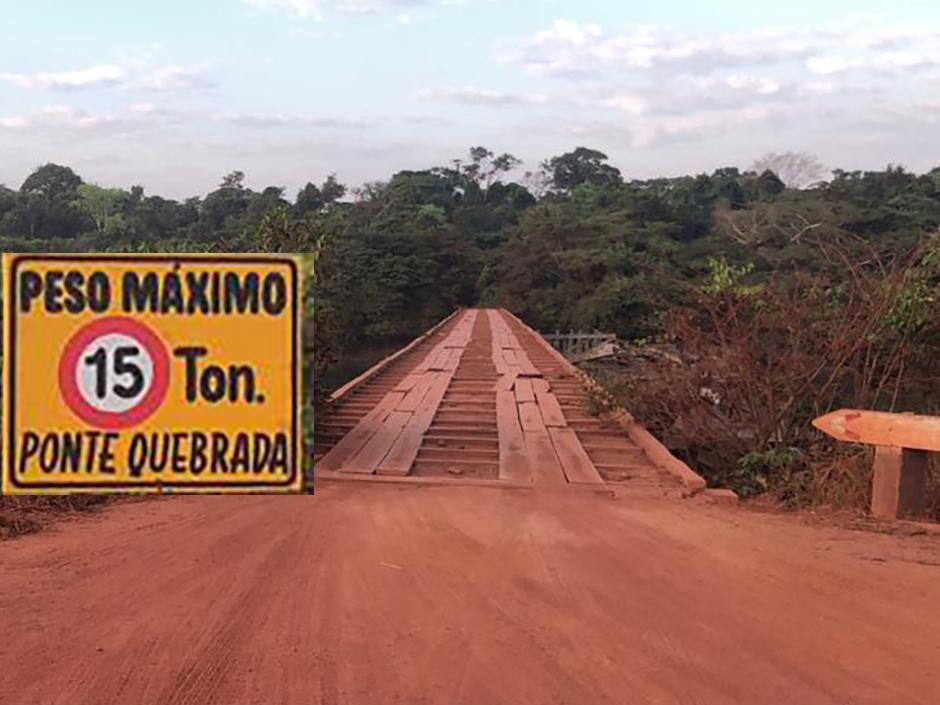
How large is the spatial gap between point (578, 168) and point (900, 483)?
296 ft

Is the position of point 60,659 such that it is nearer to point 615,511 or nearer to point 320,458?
point 615,511

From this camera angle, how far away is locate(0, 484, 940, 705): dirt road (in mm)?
2645

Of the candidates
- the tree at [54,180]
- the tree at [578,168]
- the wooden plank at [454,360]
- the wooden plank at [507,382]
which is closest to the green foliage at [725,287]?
the wooden plank at [507,382]

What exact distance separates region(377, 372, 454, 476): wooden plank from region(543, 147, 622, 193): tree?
8304 cm

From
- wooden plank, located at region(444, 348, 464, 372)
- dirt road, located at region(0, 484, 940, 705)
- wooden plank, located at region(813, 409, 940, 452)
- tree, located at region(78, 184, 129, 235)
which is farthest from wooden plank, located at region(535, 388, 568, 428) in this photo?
tree, located at region(78, 184, 129, 235)

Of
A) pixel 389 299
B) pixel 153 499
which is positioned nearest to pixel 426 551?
pixel 153 499

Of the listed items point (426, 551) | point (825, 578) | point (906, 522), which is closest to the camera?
point (825, 578)

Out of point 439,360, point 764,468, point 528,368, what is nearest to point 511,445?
point 764,468

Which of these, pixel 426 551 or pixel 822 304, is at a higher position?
pixel 822 304

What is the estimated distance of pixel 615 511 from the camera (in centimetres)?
538

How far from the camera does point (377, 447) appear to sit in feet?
24.5

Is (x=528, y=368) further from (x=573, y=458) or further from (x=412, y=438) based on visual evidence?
(x=573, y=458)

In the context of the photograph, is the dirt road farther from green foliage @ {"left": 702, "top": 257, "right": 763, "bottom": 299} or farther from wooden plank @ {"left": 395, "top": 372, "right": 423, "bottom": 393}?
wooden plank @ {"left": 395, "top": 372, "right": 423, "bottom": 393}

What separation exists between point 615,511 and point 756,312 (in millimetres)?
3136
